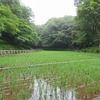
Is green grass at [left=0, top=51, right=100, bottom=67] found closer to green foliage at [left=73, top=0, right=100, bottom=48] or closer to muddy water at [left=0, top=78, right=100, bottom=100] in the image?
muddy water at [left=0, top=78, right=100, bottom=100]

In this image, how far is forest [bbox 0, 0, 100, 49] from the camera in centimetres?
2594

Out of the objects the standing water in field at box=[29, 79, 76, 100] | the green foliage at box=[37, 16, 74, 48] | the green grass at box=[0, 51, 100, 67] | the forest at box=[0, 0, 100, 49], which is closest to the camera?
the standing water in field at box=[29, 79, 76, 100]

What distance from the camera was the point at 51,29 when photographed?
5497cm

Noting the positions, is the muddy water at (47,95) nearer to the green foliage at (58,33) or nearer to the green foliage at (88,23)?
the green foliage at (88,23)

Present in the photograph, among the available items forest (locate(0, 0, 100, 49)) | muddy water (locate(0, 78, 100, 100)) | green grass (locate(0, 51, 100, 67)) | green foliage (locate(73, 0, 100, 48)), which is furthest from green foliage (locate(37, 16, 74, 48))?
muddy water (locate(0, 78, 100, 100))

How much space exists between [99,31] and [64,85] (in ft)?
99.8

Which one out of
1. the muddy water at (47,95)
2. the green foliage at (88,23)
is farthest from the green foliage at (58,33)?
the muddy water at (47,95)

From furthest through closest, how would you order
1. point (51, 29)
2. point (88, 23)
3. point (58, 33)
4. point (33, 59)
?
point (51, 29) < point (58, 33) < point (88, 23) < point (33, 59)

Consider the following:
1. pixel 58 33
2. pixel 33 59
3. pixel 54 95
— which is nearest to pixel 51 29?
pixel 58 33

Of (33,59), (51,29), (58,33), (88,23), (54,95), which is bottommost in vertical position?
(54,95)

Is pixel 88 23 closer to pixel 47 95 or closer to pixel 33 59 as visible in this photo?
pixel 33 59

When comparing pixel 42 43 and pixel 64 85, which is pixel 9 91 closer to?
pixel 64 85

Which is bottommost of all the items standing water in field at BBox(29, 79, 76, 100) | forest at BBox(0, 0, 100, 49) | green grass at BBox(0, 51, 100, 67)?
standing water in field at BBox(29, 79, 76, 100)

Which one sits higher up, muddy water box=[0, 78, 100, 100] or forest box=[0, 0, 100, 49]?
forest box=[0, 0, 100, 49]
